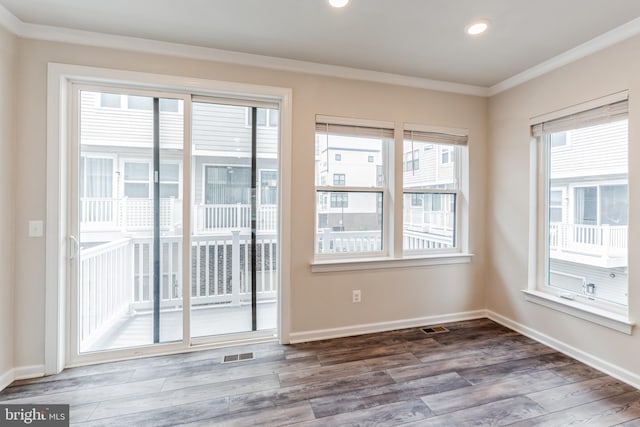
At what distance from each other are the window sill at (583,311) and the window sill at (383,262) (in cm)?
70

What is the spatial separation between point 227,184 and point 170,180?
1.56ft

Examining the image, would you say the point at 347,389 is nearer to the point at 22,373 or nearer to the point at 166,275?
the point at 166,275

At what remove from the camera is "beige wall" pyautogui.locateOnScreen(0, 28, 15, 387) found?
2.06 m

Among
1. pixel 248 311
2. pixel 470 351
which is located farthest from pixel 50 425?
pixel 470 351

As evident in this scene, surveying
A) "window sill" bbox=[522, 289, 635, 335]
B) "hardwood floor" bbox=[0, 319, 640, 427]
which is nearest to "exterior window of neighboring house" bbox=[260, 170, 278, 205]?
"hardwood floor" bbox=[0, 319, 640, 427]

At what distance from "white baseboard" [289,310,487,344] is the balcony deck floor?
0.33 meters

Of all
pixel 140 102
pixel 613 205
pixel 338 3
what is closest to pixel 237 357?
pixel 140 102

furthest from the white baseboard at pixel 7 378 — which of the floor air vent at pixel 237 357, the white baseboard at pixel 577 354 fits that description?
the white baseboard at pixel 577 354

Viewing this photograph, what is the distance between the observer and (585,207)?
8.40 feet

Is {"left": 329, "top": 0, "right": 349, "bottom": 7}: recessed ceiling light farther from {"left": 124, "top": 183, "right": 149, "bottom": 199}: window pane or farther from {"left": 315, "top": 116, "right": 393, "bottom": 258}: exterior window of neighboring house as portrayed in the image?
{"left": 124, "top": 183, "right": 149, "bottom": 199}: window pane

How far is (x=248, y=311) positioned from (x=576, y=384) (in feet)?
8.72

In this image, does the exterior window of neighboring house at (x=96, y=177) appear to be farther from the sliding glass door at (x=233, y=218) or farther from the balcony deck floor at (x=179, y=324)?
the balcony deck floor at (x=179, y=324)

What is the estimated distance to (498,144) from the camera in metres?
3.27

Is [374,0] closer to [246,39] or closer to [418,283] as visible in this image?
[246,39]
